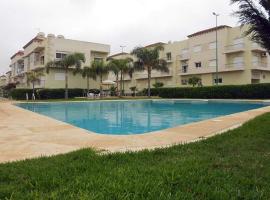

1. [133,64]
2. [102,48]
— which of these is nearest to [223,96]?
[133,64]

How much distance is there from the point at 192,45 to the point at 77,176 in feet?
155

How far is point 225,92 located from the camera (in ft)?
110

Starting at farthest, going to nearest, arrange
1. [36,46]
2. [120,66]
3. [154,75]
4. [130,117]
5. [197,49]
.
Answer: [154,75] → [197,49] → [36,46] → [120,66] → [130,117]

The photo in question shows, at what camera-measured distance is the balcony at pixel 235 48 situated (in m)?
40.2

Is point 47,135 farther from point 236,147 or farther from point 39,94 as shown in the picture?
point 39,94

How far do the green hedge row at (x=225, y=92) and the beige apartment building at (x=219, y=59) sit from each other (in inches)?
291

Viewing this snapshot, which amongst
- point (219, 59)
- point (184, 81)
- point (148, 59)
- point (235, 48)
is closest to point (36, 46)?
point (148, 59)

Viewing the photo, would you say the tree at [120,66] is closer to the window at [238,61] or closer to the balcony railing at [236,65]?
the balcony railing at [236,65]

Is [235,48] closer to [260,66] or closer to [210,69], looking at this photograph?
[260,66]

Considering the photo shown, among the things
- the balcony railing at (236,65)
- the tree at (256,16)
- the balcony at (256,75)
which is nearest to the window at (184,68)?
the balcony railing at (236,65)

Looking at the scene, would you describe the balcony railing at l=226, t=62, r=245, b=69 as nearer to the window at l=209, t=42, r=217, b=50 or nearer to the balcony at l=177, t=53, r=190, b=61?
the window at l=209, t=42, r=217, b=50

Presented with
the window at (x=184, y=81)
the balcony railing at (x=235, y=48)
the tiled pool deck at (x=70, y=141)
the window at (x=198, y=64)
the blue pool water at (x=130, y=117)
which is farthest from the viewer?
the window at (x=184, y=81)

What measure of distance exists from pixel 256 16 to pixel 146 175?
4.99 meters

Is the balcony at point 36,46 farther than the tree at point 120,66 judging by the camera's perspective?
Yes
